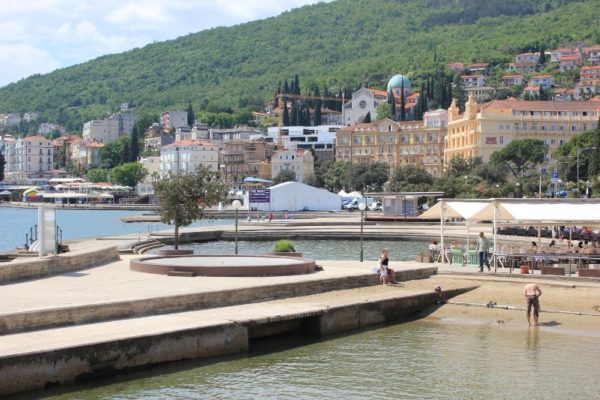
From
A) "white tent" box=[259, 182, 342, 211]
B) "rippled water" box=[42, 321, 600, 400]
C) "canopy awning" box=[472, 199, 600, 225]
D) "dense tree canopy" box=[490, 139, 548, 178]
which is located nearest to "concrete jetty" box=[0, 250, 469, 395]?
"rippled water" box=[42, 321, 600, 400]

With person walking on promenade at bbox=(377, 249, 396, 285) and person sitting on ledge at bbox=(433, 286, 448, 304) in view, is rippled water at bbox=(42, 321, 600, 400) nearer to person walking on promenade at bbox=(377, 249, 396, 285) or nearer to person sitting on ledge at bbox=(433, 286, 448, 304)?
person sitting on ledge at bbox=(433, 286, 448, 304)

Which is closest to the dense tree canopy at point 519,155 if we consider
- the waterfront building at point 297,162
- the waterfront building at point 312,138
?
the waterfront building at point 297,162

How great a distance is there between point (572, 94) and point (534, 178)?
95.5 meters

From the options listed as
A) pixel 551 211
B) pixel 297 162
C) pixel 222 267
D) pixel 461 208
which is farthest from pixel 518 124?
pixel 222 267

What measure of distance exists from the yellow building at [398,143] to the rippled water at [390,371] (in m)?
117

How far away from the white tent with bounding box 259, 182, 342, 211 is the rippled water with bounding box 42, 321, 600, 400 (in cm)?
7040

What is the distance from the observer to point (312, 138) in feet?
553

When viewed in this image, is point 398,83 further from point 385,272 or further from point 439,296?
point 439,296

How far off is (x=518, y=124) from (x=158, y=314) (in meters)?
107

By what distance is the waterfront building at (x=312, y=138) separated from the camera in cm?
16538

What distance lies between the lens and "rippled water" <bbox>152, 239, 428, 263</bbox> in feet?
140

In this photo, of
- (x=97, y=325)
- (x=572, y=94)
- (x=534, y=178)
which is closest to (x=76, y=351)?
(x=97, y=325)

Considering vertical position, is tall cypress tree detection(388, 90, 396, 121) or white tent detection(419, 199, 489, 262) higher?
tall cypress tree detection(388, 90, 396, 121)

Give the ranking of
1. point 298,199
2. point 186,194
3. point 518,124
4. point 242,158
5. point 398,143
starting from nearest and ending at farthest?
point 186,194, point 298,199, point 518,124, point 398,143, point 242,158
